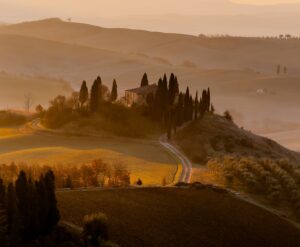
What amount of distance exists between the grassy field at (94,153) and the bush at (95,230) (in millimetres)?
19936

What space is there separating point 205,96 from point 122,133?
14.4m

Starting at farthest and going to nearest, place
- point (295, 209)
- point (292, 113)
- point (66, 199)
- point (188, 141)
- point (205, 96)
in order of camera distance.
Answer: point (292, 113) < point (205, 96) < point (188, 141) < point (295, 209) < point (66, 199)

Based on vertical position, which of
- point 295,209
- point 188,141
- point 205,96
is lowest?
point 295,209

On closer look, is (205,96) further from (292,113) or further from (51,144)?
(292,113)

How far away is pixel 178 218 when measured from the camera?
35.3 meters

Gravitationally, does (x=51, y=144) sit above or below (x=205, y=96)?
below

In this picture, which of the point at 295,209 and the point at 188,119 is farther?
the point at 188,119

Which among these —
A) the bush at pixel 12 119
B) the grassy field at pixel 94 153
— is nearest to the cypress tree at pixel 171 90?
the grassy field at pixel 94 153

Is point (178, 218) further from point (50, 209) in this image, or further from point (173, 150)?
point (173, 150)

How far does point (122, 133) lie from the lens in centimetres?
7169

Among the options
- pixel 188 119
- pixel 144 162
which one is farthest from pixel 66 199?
pixel 188 119

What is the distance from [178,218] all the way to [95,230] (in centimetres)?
756

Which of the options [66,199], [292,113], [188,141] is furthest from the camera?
[292,113]

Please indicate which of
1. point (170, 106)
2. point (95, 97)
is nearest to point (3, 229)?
point (95, 97)
